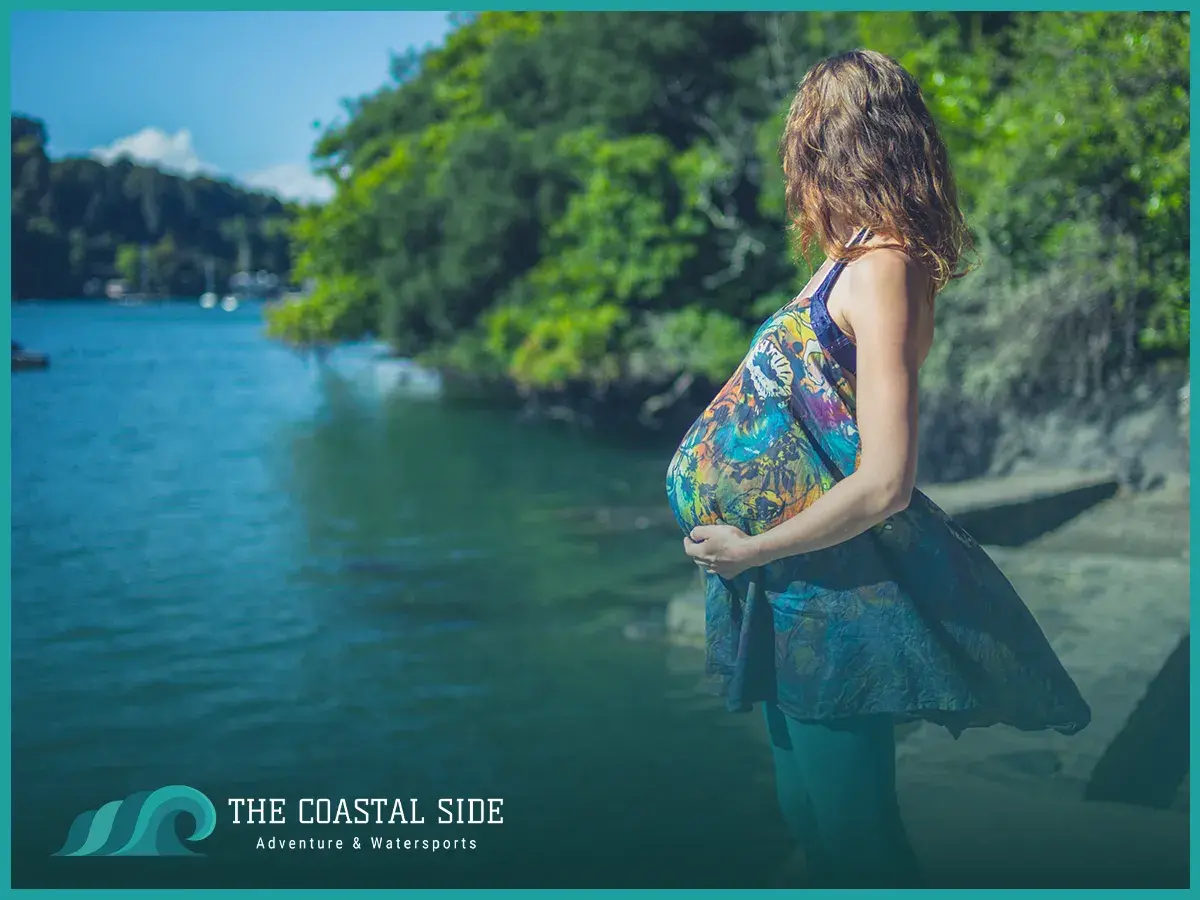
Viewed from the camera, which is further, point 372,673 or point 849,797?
point 372,673

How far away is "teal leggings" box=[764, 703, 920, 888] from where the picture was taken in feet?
7.08

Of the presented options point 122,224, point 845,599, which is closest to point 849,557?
point 845,599

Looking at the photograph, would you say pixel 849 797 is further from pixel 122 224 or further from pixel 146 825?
pixel 122 224

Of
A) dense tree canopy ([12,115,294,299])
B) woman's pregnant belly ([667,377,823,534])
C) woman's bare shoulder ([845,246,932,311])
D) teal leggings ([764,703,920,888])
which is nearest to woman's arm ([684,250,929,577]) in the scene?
woman's bare shoulder ([845,246,932,311])

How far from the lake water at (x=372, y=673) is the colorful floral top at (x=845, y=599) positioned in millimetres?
3939

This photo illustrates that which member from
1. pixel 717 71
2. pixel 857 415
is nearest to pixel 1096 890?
pixel 857 415

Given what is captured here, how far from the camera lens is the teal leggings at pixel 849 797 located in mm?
2158

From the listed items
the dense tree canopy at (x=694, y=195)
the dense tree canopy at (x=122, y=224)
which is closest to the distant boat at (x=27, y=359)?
the dense tree canopy at (x=122, y=224)

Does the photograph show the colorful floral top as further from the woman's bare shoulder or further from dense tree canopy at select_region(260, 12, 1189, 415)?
dense tree canopy at select_region(260, 12, 1189, 415)

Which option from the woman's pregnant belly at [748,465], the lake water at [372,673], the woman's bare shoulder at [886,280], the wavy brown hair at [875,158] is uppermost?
the wavy brown hair at [875,158]

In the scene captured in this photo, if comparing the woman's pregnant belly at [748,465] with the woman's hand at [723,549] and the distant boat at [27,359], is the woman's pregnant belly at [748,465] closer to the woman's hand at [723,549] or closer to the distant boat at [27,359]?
the woman's hand at [723,549]

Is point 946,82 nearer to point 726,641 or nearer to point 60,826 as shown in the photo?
point 60,826

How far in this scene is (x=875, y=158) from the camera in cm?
217

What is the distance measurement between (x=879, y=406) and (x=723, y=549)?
0.34m
